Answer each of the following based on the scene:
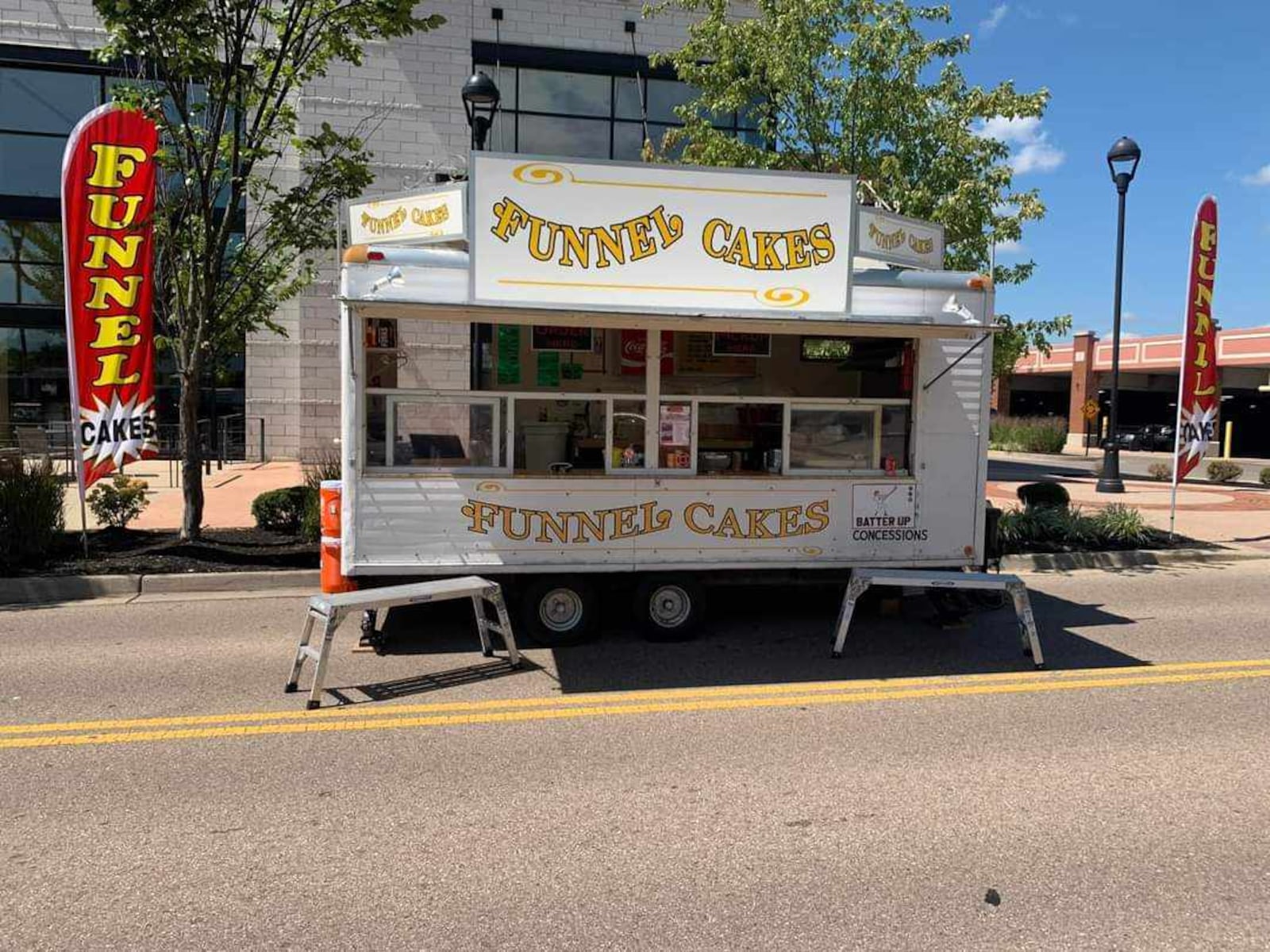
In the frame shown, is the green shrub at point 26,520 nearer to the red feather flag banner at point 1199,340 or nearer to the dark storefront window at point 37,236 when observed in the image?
the dark storefront window at point 37,236

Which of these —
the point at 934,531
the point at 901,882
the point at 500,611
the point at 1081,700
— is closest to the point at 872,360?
the point at 934,531

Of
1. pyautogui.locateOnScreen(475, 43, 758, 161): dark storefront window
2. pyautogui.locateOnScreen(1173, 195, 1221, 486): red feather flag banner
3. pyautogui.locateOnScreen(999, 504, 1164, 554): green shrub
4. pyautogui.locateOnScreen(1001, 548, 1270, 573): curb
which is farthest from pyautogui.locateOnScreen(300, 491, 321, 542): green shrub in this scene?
pyautogui.locateOnScreen(475, 43, 758, 161): dark storefront window

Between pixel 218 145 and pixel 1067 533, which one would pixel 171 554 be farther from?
pixel 1067 533

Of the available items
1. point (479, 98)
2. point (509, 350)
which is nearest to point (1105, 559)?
point (509, 350)

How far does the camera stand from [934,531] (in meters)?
7.44

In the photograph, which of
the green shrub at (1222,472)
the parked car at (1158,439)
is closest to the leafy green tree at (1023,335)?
the green shrub at (1222,472)

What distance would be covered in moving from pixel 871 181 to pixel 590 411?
6898mm

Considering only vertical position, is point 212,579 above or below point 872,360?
below

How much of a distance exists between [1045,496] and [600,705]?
9476mm

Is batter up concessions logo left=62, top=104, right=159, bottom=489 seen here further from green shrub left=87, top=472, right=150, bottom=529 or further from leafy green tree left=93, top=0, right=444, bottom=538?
green shrub left=87, top=472, right=150, bottom=529

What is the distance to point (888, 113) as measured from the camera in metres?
12.0

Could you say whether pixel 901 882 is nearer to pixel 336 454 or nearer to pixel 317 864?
pixel 317 864

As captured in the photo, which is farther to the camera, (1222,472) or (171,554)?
(1222,472)

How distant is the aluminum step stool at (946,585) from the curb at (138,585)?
18.1ft
